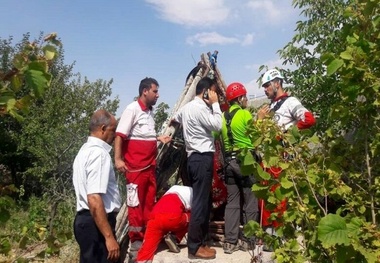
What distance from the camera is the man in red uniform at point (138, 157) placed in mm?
5570

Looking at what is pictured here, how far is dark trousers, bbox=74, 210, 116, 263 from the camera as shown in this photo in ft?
12.7

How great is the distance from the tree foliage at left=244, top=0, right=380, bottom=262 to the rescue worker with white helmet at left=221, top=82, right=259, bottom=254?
2746 mm

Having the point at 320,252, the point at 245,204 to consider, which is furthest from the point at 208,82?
the point at 320,252

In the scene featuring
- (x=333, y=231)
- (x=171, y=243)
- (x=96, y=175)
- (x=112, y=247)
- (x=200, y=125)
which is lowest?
(x=171, y=243)

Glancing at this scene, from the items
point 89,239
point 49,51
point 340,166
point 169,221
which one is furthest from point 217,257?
point 49,51

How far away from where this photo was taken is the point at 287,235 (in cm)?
254

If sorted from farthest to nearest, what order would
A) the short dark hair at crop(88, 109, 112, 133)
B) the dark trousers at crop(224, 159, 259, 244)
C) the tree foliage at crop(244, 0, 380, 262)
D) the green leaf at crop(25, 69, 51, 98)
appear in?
the dark trousers at crop(224, 159, 259, 244), the short dark hair at crop(88, 109, 112, 133), the tree foliage at crop(244, 0, 380, 262), the green leaf at crop(25, 69, 51, 98)

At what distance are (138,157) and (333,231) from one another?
3828 millimetres

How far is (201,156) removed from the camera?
5.44 metres

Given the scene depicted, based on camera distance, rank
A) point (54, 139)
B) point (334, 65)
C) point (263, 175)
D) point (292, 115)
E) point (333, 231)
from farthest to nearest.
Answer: point (54, 139) → point (292, 115) → point (263, 175) → point (334, 65) → point (333, 231)

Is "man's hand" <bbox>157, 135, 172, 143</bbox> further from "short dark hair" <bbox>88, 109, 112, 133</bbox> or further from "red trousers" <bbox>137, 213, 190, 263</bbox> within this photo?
"short dark hair" <bbox>88, 109, 112, 133</bbox>

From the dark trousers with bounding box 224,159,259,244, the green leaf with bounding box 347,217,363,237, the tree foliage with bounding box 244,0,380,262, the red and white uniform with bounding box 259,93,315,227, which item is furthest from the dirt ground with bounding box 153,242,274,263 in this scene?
the green leaf with bounding box 347,217,363,237

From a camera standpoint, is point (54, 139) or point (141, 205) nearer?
point (141, 205)

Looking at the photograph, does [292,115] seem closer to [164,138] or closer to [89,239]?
[164,138]
